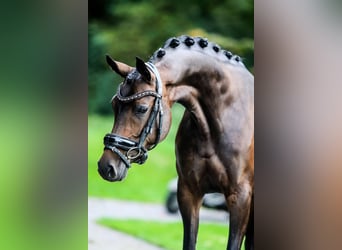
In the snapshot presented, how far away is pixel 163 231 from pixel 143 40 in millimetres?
692

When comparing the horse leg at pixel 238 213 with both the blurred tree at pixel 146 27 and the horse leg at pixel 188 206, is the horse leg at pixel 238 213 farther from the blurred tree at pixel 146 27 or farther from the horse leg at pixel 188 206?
the blurred tree at pixel 146 27

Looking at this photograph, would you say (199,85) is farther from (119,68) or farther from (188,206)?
(188,206)

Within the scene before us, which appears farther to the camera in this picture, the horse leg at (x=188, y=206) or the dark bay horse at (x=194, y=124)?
the horse leg at (x=188, y=206)

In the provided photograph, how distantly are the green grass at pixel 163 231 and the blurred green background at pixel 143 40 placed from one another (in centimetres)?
3

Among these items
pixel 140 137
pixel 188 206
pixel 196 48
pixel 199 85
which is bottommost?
pixel 188 206

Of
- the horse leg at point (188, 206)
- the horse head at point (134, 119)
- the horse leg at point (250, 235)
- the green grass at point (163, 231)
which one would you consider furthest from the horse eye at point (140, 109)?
the horse leg at point (250, 235)

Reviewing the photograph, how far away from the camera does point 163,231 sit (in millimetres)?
2318

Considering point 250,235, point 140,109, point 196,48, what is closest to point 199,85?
point 196,48

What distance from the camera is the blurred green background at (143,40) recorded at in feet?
7.39

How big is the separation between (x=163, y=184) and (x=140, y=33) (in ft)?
1.79

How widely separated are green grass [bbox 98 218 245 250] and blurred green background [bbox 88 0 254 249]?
3cm
